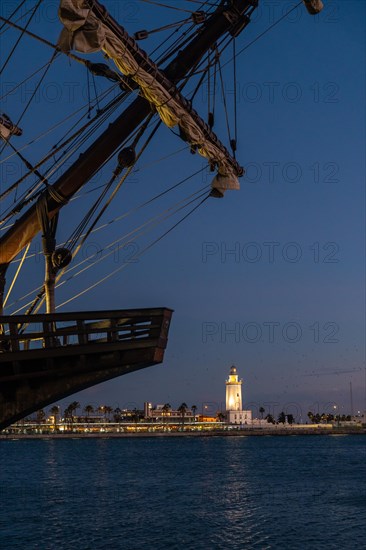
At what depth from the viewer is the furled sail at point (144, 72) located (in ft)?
46.3

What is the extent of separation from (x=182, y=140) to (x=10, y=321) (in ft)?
26.6

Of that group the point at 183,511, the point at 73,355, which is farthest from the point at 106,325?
the point at 183,511

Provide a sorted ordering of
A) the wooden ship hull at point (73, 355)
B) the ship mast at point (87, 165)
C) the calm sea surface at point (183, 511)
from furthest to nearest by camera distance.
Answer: the calm sea surface at point (183, 511) → the ship mast at point (87, 165) → the wooden ship hull at point (73, 355)

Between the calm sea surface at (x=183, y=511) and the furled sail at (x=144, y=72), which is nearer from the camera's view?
the furled sail at (x=144, y=72)

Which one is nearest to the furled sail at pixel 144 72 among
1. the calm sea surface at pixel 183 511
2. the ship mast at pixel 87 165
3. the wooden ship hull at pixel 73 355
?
the ship mast at pixel 87 165

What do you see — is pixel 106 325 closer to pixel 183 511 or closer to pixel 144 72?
pixel 144 72

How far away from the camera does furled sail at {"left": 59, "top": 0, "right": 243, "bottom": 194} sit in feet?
46.3

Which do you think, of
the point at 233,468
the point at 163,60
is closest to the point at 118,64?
the point at 163,60

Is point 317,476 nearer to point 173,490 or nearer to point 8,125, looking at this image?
point 173,490

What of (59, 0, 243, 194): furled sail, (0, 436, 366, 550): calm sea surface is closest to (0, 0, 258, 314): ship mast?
(59, 0, 243, 194): furled sail

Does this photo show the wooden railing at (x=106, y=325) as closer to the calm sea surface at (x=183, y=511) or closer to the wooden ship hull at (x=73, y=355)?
the wooden ship hull at (x=73, y=355)

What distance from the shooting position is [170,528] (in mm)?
33594

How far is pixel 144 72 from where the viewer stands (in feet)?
52.6

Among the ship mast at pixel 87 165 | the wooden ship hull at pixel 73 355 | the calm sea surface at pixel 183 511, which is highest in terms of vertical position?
the ship mast at pixel 87 165
